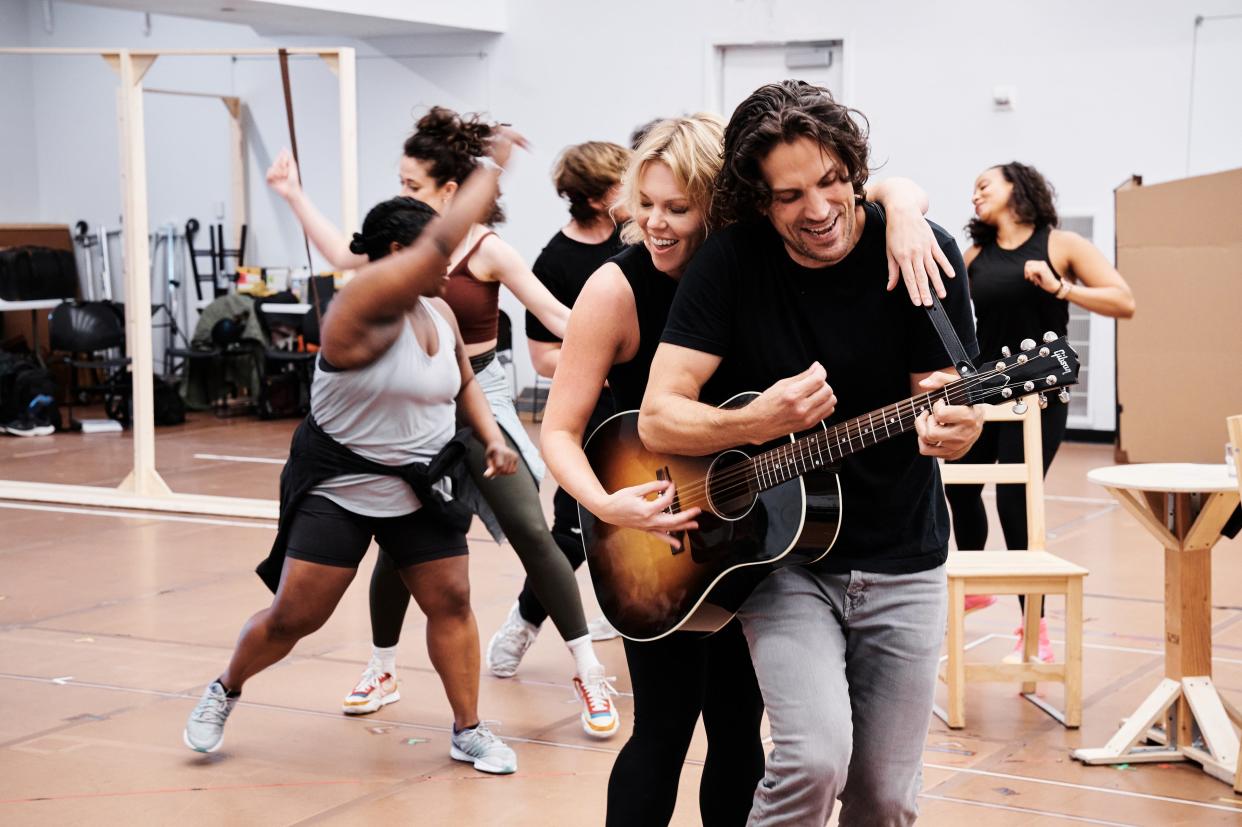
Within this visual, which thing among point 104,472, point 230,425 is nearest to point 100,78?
point 230,425

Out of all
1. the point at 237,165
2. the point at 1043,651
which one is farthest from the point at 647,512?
the point at 237,165

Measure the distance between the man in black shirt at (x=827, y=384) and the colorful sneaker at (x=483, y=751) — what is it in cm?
166

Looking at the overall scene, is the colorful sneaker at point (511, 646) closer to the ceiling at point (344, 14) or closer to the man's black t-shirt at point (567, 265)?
the man's black t-shirt at point (567, 265)

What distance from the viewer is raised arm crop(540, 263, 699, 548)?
2.67 meters

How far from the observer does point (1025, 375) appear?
7.64ft

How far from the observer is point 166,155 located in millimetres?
14820

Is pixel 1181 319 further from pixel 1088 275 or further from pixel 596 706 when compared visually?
pixel 596 706

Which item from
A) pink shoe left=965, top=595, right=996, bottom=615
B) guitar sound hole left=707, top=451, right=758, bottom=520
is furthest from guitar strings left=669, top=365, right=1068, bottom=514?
pink shoe left=965, top=595, right=996, bottom=615

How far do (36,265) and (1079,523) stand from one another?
970cm

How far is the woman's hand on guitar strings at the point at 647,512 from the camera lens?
260cm

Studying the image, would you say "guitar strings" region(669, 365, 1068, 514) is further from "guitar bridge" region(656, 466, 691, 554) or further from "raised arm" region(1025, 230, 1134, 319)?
"raised arm" region(1025, 230, 1134, 319)

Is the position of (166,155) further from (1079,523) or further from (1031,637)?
(1031,637)

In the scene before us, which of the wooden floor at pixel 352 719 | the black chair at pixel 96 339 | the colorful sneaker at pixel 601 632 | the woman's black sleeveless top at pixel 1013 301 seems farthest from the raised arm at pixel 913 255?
the black chair at pixel 96 339

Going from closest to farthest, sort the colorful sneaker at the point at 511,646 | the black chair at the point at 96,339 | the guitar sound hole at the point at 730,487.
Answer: the guitar sound hole at the point at 730,487
the colorful sneaker at the point at 511,646
the black chair at the point at 96,339
